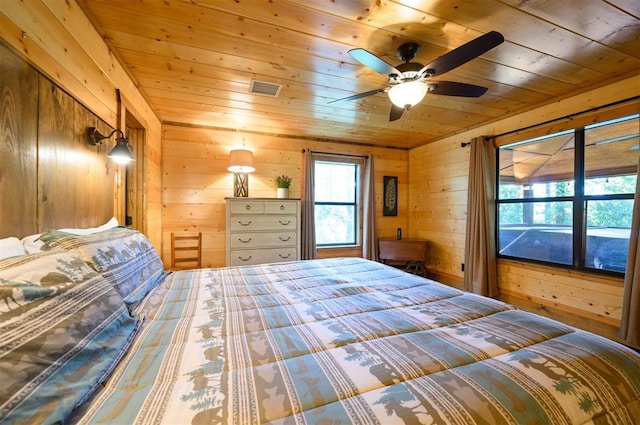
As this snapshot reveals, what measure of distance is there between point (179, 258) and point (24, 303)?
2.93 metres

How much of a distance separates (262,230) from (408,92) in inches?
88.0

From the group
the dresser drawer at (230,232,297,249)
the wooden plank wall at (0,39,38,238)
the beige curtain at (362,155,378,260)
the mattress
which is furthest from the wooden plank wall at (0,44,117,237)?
the beige curtain at (362,155,378,260)

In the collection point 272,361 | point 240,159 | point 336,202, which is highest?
point 240,159

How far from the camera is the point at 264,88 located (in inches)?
96.1

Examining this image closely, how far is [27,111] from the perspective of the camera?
1085 millimetres

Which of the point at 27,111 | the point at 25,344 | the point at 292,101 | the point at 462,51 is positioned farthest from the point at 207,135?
the point at 25,344

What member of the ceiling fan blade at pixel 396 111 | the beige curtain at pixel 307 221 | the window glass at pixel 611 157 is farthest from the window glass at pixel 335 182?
the window glass at pixel 611 157

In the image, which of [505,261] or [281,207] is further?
[281,207]

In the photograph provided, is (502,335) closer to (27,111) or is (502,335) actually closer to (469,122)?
(27,111)

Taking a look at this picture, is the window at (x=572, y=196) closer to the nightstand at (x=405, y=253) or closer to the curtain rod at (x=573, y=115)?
the curtain rod at (x=573, y=115)

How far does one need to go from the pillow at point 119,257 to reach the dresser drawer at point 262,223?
1.54m

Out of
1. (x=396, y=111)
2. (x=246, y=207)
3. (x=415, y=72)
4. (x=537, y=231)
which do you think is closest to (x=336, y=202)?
(x=246, y=207)

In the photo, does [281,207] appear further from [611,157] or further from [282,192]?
[611,157]

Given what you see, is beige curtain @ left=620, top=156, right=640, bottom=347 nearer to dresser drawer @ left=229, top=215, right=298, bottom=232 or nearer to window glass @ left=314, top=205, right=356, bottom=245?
window glass @ left=314, top=205, right=356, bottom=245
